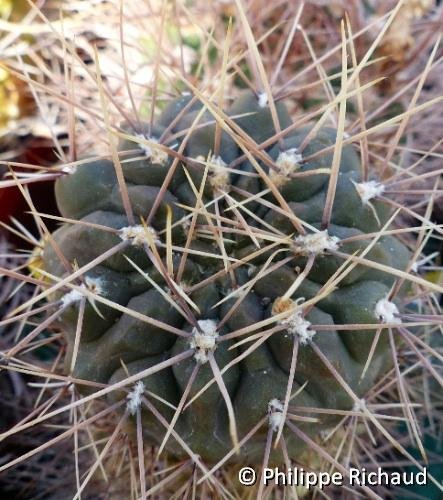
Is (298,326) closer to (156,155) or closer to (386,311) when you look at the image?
(386,311)

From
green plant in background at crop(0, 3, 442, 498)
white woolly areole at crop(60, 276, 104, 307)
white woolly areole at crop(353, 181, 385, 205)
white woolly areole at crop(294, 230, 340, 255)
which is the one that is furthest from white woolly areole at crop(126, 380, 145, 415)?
white woolly areole at crop(353, 181, 385, 205)

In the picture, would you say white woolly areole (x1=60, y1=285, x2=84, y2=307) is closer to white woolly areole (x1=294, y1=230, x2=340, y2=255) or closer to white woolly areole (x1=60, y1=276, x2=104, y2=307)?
white woolly areole (x1=60, y1=276, x2=104, y2=307)

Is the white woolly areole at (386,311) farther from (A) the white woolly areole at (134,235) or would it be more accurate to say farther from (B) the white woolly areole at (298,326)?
(A) the white woolly areole at (134,235)

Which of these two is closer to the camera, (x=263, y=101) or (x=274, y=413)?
(x=274, y=413)

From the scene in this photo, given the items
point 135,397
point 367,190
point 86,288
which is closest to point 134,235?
point 86,288

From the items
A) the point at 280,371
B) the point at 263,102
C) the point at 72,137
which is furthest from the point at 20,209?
the point at 280,371

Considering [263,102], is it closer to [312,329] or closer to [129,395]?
[312,329]

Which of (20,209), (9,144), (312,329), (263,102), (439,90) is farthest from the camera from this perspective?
(9,144)
